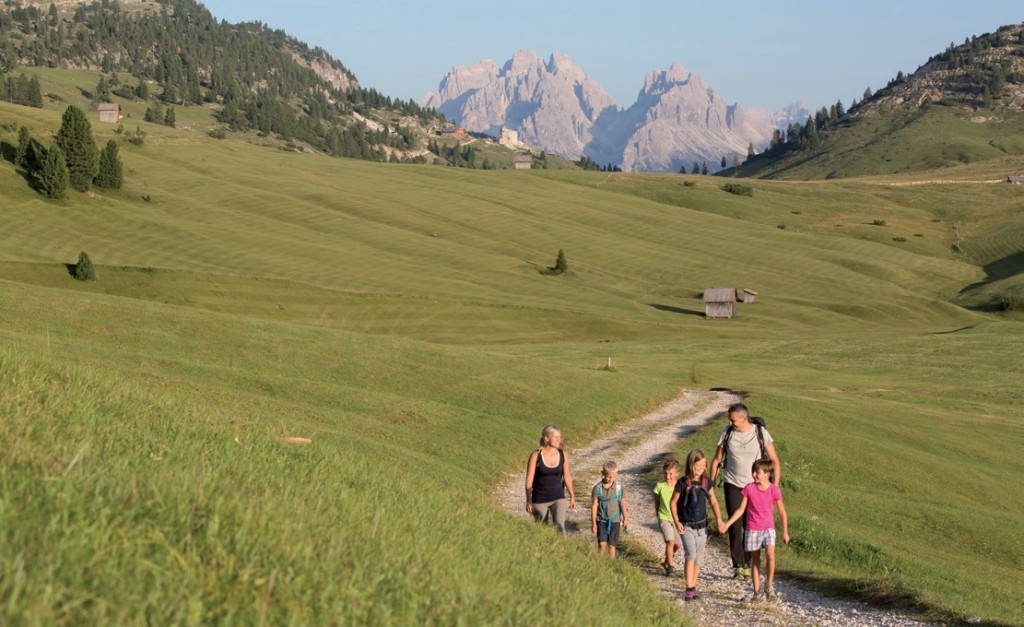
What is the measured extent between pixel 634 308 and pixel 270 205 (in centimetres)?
6618

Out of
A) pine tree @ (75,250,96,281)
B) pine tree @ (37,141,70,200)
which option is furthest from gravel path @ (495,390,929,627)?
pine tree @ (37,141,70,200)

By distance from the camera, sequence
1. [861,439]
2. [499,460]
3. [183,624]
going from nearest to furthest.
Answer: [183,624]
[499,460]
[861,439]

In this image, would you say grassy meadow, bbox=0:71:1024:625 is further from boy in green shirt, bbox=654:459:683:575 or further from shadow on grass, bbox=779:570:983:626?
boy in green shirt, bbox=654:459:683:575

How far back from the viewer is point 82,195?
124 m

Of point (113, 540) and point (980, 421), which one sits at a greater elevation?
point (113, 540)

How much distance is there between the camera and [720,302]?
115 metres

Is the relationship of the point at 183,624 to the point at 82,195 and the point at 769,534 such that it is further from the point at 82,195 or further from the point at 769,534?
the point at 82,195

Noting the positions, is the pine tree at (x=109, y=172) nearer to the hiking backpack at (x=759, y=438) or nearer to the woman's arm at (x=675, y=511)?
the hiking backpack at (x=759, y=438)

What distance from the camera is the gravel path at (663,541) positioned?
17922mm

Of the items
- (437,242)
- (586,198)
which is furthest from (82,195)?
(586,198)

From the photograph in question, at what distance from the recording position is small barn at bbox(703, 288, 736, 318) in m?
115

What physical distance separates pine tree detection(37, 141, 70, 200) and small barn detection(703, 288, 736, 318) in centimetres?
8324

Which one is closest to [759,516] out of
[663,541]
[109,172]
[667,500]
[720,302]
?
[667,500]

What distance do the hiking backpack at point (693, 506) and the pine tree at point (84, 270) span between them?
269 ft
